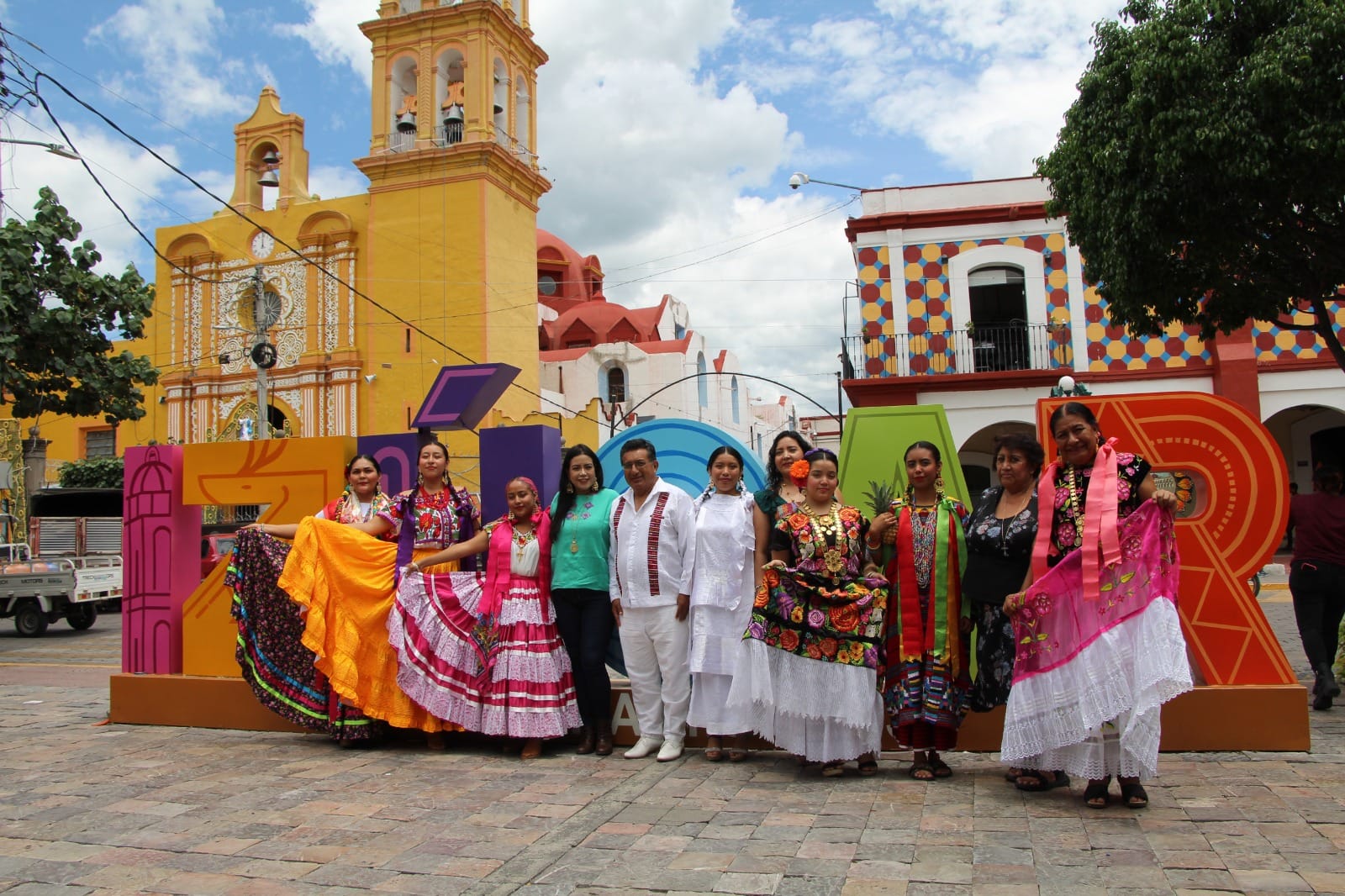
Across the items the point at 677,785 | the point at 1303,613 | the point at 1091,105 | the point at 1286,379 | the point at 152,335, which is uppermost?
the point at 152,335

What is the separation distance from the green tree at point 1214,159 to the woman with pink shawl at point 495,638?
18.2 feet

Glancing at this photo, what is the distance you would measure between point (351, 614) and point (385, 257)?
2684 cm

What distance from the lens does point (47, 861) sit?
12.8 feet

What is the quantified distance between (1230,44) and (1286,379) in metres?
10.7

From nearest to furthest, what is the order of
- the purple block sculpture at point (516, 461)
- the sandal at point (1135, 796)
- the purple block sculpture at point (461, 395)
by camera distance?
the sandal at point (1135, 796) < the purple block sculpture at point (516, 461) < the purple block sculpture at point (461, 395)

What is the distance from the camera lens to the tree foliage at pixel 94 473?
2950 centimetres

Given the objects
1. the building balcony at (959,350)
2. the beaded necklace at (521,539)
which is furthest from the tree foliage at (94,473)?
the beaded necklace at (521,539)

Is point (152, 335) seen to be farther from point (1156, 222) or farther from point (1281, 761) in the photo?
point (1281, 761)

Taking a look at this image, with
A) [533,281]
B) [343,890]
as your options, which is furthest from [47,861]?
[533,281]

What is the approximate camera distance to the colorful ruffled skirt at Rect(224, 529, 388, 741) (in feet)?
19.7

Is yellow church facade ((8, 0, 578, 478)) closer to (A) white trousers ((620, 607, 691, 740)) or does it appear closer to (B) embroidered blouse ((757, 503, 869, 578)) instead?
(A) white trousers ((620, 607, 691, 740))

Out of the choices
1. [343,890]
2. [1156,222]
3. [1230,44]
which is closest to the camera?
[343,890]

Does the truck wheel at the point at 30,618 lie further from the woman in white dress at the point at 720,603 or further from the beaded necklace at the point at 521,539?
the woman in white dress at the point at 720,603

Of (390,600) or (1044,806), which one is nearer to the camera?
(1044,806)
